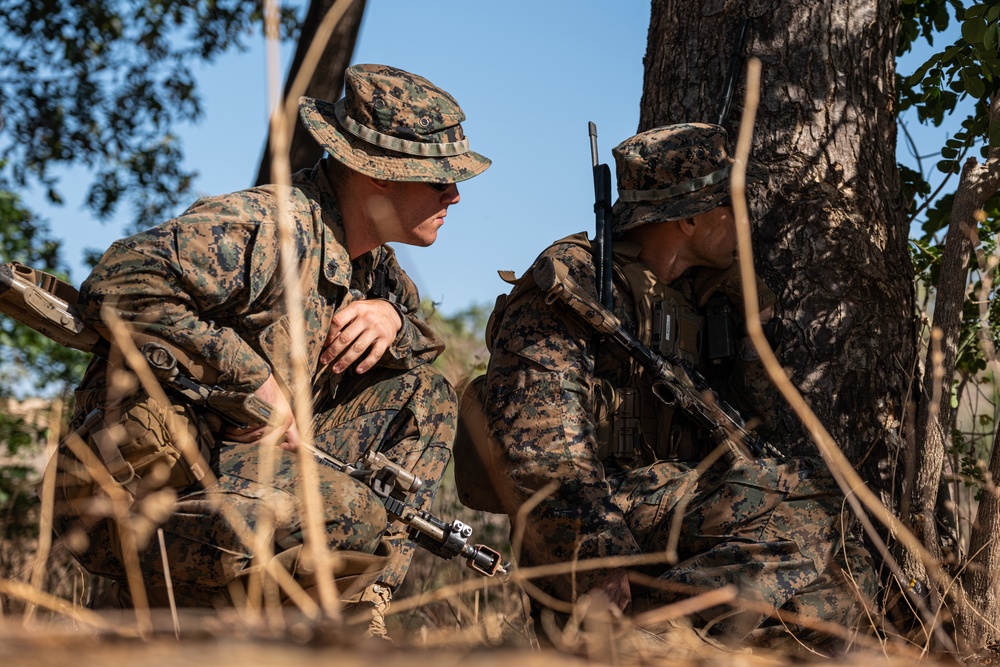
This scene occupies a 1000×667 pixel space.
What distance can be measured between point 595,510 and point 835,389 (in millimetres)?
1165

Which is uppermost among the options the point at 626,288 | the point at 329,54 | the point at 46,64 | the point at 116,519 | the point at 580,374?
the point at 46,64

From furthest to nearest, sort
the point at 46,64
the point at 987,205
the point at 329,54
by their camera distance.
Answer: the point at 46,64 → the point at 329,54 → the point at 987,205

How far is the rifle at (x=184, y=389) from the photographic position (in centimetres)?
311

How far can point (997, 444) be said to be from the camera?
11.9ft

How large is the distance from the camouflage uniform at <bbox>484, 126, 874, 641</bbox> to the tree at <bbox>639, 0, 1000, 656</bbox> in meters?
0.45

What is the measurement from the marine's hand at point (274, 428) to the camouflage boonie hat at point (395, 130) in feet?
2.71

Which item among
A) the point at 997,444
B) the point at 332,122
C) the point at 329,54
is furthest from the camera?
the point at 329,54

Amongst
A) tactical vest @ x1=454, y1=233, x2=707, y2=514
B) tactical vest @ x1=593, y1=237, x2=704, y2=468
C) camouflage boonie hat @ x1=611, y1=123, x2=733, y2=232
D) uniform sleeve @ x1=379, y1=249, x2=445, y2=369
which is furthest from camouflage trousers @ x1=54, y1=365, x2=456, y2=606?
camouflage boonie hat @ x1=611, y1=123, x2=733, y2=232

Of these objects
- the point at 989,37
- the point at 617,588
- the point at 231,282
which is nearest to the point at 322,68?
the point at 231,282

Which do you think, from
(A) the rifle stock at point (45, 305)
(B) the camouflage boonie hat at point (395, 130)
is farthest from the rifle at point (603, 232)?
(A) the rifle stock at point (45, 305)

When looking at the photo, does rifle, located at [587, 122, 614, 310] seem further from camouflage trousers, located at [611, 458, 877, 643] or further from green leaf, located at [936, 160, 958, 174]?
green leaf, located at [936, 160, 958, 174]

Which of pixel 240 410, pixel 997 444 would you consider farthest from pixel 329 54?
pixel 997 444

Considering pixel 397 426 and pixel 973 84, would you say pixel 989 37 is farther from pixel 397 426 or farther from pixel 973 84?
pixel 397 426

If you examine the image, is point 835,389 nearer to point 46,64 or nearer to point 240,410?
point 240,410
